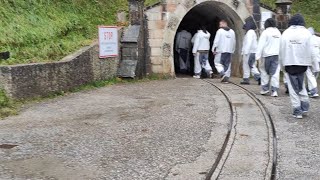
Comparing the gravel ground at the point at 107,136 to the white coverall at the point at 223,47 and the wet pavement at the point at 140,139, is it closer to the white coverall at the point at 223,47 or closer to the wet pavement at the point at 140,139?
the wet pavement at the point at 140,139

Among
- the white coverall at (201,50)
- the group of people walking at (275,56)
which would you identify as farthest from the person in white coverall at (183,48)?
the white coverall at (201,50)

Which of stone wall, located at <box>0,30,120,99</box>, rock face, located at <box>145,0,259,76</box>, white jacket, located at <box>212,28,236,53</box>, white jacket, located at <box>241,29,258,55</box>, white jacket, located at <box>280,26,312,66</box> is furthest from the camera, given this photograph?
rock face, located at <box>145,0,259,76</box>

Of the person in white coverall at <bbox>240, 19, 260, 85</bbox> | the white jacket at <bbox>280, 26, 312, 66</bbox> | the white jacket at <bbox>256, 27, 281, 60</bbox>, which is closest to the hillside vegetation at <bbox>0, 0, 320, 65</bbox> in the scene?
the person in white coverall at <bbox>240, 19, 260, 85</bbox>

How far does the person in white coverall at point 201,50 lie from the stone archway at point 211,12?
859 mm

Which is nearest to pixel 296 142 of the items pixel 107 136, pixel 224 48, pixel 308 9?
pixel 107 136

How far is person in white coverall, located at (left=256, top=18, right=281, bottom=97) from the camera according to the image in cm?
965

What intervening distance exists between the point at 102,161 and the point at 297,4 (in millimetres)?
16519

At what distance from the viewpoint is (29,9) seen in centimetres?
1162

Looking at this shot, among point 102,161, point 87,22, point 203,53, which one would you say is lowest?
point 102,161

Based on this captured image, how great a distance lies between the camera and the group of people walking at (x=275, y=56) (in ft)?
24.4

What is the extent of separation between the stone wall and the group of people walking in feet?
10.9

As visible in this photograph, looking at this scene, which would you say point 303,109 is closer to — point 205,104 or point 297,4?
point 205,104

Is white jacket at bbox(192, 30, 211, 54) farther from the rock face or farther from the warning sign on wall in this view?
the warning sign on wall

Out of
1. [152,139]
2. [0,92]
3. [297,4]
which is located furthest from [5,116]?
[297,4]
